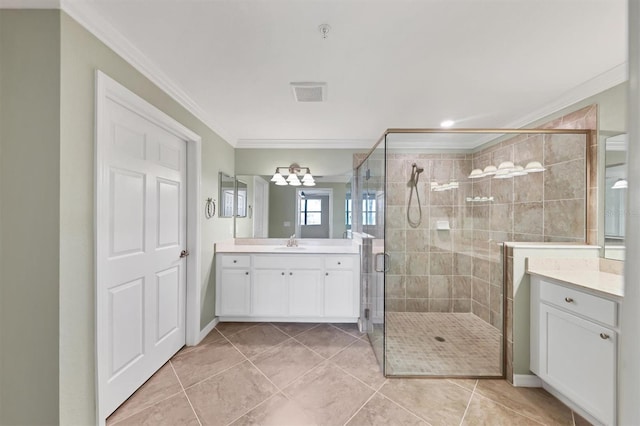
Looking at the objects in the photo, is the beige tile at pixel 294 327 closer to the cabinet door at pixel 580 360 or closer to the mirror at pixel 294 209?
the mirror at pixel 294 209

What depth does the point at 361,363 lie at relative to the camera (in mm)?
2250

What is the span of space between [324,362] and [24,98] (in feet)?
8.30

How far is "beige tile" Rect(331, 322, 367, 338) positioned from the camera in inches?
110

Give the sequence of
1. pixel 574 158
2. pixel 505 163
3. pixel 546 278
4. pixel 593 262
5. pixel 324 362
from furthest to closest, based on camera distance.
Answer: pixel 505 163 < pixel 324 362 < pixel 574 158 < pixel 593 262 < pixel 546 278

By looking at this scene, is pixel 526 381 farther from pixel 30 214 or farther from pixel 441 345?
pixel 30 214

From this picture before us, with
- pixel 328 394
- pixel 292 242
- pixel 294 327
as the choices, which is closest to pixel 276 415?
pixel 328 394

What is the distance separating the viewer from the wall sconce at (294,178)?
3451 mm

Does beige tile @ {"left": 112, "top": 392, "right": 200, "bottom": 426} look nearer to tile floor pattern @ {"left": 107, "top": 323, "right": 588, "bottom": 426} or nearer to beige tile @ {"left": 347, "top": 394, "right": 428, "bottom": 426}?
tile floor pattern @ {"left": 107, "top": 323, "right": 588, "bottom": 426}

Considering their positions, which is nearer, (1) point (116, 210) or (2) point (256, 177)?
(1) point (116, 210)

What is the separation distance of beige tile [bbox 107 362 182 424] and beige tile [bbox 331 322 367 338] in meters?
1.60

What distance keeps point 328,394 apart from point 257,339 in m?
1.03

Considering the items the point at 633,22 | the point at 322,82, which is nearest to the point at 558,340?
the point at 633,22

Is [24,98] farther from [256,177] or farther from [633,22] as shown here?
[256,177]

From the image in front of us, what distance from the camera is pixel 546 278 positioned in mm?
1831
